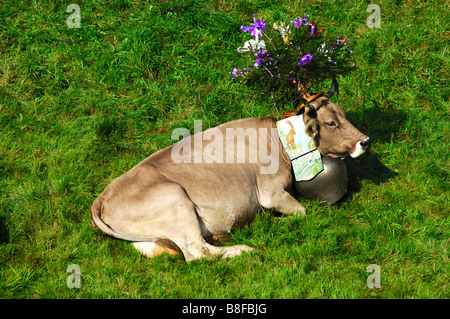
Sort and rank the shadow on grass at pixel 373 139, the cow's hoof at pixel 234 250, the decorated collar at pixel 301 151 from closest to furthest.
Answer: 1. the cow's hoof at pixel 234 250
2. the decorated collar at pixel 301 151
3. the shadow on grass at pixel 373 139

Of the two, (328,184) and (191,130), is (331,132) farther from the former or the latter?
(191,130)

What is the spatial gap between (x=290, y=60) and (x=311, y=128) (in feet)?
2.73

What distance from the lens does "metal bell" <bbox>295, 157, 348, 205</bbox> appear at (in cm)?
716

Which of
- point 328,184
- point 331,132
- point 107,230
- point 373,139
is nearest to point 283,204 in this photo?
point 328,184

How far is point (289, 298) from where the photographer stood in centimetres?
569

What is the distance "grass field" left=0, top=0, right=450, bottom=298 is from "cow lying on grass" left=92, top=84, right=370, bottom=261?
21cm

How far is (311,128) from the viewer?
23.1 ft

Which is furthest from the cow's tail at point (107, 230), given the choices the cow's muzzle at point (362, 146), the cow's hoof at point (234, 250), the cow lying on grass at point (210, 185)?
the cow's muzzle at point (362, 146)

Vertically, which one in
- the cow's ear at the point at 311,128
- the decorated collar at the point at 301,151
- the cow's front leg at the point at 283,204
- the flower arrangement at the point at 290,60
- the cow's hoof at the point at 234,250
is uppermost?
the flower arrangement at the point at 290,60

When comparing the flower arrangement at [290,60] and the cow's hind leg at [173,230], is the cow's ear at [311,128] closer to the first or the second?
the flower arrangement at [290,60]

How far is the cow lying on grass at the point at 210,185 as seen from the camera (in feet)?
21.2

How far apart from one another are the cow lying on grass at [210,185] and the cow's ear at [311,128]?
0.01 metres

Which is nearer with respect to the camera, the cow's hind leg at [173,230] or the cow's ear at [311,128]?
the cow's hind leg at [173,230]
